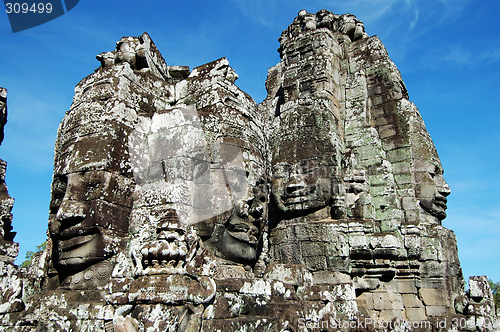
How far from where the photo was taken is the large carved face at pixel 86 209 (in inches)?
194

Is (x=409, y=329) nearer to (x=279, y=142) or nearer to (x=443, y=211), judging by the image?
(x=443, y=211)

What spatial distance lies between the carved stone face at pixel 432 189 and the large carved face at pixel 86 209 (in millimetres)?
6110

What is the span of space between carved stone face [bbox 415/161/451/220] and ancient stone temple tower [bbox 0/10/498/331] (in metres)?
0.04

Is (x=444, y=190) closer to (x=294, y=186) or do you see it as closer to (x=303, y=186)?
(x=303, y=186)

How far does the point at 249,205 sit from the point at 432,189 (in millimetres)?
4783

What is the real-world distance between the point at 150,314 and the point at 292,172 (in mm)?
5463

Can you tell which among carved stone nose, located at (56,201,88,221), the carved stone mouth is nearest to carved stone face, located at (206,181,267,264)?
the carved stone mouth

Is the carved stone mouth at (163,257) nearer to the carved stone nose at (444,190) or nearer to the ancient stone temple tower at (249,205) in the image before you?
the ancient stone temple tower at (249,205)

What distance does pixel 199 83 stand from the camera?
669cm

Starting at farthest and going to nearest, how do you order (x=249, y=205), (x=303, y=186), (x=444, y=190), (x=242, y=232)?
(x=444, y=190) < (x=303, y=186) < (x=249, y=205) < (x=242, y=232)

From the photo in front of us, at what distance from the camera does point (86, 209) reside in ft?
16.4

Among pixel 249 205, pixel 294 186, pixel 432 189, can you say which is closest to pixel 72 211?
pixel 249 205

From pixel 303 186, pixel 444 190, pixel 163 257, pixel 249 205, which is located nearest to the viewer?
pixel 163 257

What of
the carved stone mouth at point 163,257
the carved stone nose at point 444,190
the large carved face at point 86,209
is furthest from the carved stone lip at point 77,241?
the carved stone nose at point 444,190
